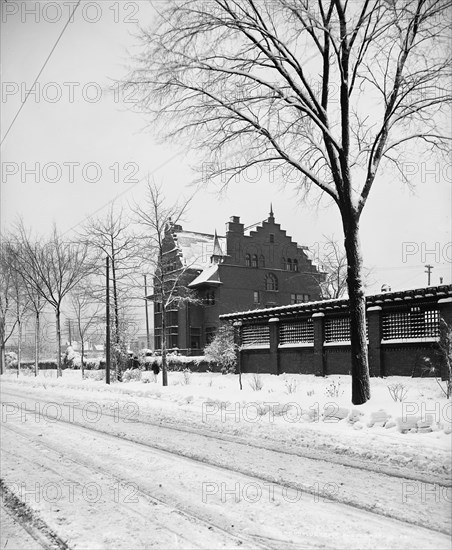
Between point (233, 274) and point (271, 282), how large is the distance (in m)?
5.22

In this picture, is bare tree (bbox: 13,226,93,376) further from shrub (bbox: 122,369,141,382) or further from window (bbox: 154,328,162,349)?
window (bbox: 154,328,162,349)

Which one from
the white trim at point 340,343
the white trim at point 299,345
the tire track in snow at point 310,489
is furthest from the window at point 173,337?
the tire track in snow at point 310,489

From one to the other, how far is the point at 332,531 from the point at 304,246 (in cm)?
5269

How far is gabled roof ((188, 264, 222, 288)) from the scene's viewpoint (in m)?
47.1

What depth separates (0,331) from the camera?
45.7m

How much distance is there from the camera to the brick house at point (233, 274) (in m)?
48.1

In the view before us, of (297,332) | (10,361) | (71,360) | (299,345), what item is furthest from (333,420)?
(10,361)

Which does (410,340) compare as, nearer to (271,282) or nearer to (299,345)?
(299,345)

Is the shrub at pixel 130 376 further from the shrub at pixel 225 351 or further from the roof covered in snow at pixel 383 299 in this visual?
the roof covered in snow at pixel 383 299

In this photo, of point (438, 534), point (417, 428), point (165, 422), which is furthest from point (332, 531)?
point (165, 422)

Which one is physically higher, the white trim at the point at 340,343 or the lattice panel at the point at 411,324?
the lattice panel at the point at 411,324

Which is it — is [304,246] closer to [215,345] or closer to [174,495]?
[215,345]

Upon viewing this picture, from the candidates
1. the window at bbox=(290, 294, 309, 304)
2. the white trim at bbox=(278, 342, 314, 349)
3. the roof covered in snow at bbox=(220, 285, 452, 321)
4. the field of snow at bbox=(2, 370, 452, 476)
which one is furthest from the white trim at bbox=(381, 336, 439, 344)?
the window at bbox=(290, 294, 309, 304)

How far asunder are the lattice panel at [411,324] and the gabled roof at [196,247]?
31.8m
